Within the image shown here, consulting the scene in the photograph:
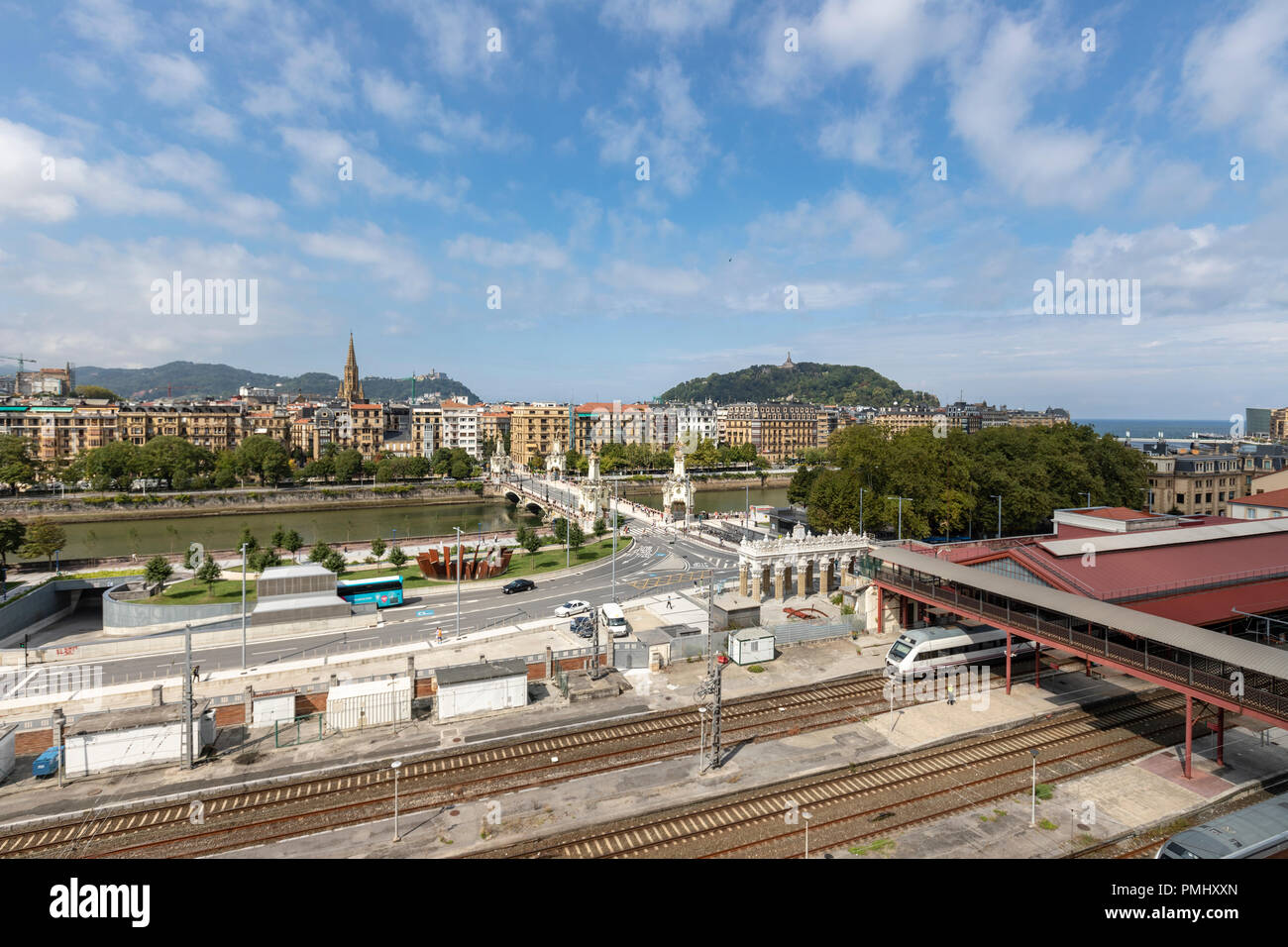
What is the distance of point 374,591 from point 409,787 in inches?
910

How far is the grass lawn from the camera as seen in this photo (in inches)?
1553

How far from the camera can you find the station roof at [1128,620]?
63.4 feet

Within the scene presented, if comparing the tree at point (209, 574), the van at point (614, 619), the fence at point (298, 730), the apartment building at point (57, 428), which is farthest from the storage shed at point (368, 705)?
the apartment building at point (57, 428)

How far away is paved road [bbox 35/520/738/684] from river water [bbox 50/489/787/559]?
1057 inches

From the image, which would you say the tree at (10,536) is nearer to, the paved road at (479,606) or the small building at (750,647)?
the paved road at (479,606)

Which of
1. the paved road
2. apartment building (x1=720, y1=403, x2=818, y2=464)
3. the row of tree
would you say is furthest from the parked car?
apartment building (x1=720, y1=403, x2=818, y2=464)

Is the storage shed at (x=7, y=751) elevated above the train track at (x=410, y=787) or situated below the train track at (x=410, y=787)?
above

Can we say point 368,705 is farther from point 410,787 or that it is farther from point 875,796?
point 875,796

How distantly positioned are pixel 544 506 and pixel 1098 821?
68.5 m

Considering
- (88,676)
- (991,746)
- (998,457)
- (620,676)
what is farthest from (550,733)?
(998,457)

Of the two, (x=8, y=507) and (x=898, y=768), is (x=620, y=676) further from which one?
(x=8, y=507)

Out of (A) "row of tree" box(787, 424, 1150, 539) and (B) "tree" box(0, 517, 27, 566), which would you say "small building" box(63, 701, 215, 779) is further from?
(A) "row of tree" box(787, 424, 1150, 539)

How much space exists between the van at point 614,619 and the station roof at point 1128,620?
43.0 ft

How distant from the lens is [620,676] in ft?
95.9
